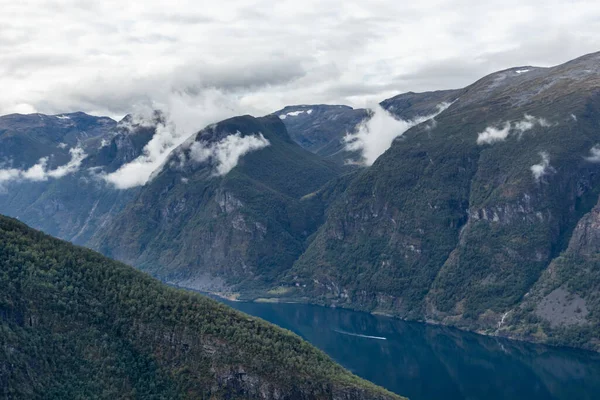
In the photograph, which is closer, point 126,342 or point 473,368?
point 126,342

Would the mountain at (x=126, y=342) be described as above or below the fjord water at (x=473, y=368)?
above

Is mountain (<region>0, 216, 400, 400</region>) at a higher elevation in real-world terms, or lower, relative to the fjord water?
higher

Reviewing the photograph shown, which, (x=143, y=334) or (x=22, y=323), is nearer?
(x=22, y=323)

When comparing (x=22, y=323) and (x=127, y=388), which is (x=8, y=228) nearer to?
(x=22, y=323)

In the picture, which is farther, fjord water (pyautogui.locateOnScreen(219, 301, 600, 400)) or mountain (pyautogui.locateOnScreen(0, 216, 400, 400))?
fjord water (pyautogui.locateOnScreen(219, 301, 600, 400))

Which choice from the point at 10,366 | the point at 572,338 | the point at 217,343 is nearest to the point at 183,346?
the point at 217,343

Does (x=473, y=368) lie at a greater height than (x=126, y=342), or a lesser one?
lesser

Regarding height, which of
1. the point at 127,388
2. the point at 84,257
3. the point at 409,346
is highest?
the point at 84,257

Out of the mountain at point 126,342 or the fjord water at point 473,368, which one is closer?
the mountain at point 126,342
